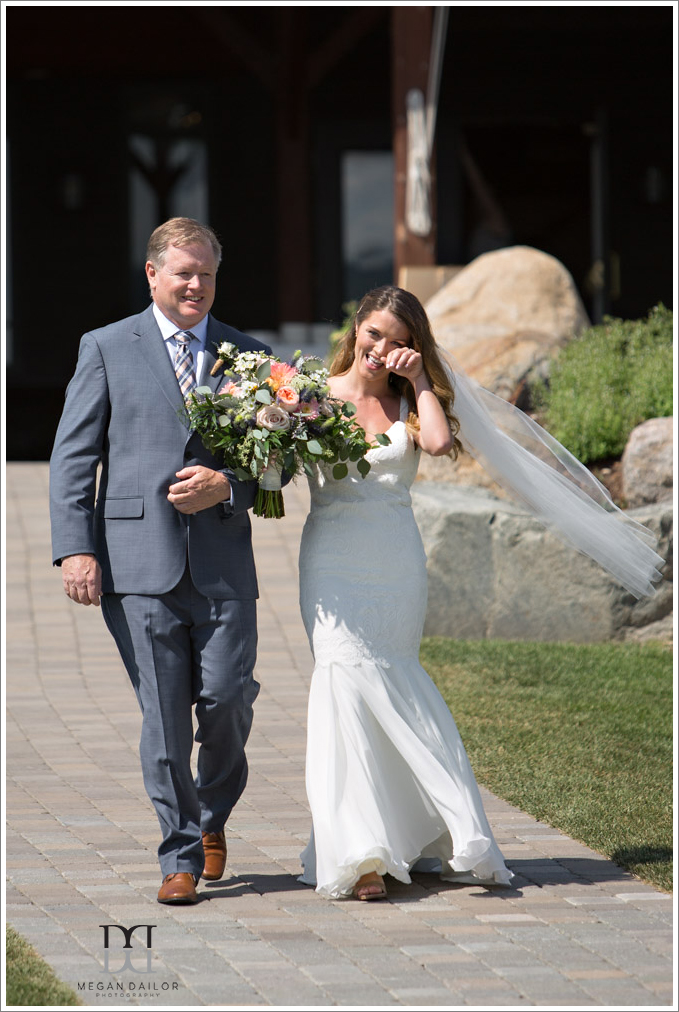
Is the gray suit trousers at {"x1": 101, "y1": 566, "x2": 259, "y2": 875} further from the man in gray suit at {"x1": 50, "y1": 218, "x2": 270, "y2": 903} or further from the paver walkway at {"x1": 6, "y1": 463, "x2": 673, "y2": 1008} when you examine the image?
the paver walkway at {"x1": 6, "y1": 463, "x2": 673, "y2": 1008}

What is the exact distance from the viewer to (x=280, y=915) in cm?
431

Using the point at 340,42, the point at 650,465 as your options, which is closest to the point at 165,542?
the point at 650,465

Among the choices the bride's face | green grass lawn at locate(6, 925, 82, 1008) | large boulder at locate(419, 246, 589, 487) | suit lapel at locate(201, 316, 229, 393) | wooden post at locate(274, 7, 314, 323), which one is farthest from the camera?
wooden post at locate(274, 7, 314, 323)

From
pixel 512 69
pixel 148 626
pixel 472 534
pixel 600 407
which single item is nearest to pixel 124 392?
pixel 148 626

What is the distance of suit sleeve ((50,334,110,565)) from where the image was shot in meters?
4.37

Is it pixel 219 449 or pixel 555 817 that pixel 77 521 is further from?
pixel 555 817

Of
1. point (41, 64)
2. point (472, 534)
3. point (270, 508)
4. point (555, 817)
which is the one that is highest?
point (41, 64)

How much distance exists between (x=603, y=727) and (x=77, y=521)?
3.42 metres

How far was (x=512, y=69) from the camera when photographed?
16.7 m

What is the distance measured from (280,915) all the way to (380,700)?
757 mm

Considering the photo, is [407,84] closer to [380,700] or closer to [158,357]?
[158,357]

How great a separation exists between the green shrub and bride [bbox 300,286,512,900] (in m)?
5.43

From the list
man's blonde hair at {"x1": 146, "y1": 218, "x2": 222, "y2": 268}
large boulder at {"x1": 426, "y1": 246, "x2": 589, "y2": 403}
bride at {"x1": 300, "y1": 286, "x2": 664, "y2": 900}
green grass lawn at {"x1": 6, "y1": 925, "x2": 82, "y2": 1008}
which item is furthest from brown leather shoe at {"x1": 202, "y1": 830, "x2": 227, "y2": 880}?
large boulder at {"x1": 426, "y1": 246, "x2": 589, "y2": 403}

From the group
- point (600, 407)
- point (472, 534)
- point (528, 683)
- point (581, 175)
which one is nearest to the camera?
point (528, 683)
